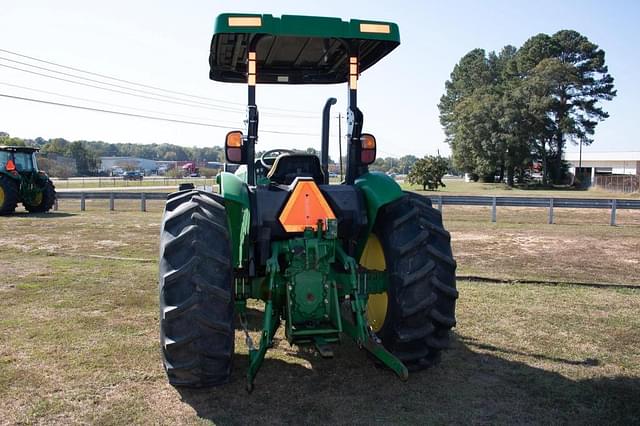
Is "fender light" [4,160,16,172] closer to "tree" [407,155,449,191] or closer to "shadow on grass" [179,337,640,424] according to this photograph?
"shadow on grass" [179,337,640,424]

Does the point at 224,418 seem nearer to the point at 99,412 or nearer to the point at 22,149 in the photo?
the point at 99,412

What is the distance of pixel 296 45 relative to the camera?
579 centimetres

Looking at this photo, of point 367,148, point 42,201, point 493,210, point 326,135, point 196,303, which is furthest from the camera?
point 42,201

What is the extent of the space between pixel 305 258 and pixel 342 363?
3.67 feet

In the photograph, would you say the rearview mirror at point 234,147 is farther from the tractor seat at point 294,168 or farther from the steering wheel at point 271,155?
the steering wheel at point 271,155

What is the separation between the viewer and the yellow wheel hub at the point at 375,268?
16.9 feet

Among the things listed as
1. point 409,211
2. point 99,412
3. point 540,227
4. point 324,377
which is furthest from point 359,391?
point 540,227

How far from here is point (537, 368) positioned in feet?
16.4

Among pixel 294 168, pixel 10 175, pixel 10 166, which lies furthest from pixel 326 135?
pixel 10 166

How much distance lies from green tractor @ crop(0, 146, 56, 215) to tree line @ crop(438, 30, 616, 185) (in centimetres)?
4499

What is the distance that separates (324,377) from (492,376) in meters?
1.43

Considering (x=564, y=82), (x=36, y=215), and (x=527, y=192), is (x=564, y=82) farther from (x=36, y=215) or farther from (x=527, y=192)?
(x=36, y=215)

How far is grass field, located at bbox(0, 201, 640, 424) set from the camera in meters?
4.07

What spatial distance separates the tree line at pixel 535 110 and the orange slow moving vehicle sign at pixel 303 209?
5364 centimetres
